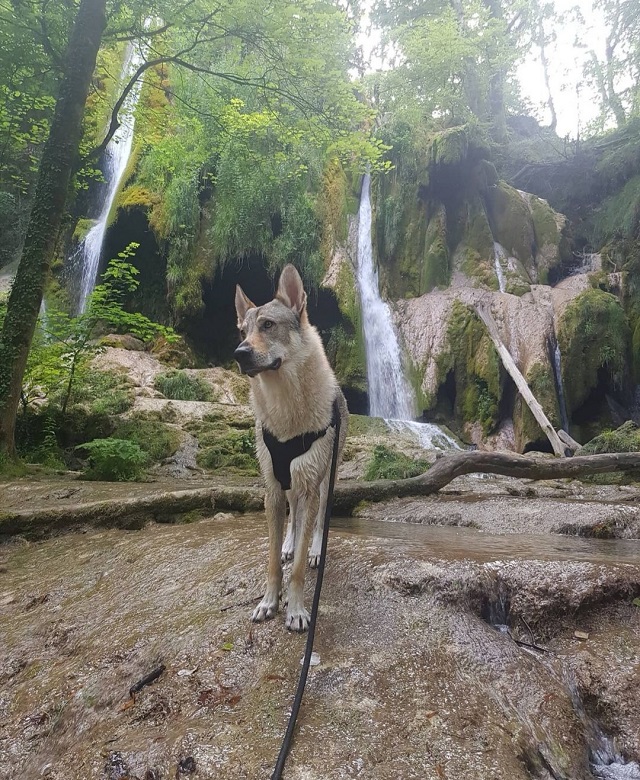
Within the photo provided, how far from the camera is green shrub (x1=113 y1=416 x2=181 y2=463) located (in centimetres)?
984

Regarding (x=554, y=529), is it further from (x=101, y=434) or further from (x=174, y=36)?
(x=174, y=36)

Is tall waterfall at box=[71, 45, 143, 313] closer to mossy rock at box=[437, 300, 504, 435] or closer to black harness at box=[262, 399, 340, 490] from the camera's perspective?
mossy rock at box=[437, 300, 504, 435]

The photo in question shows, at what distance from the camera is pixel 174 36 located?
440 inches

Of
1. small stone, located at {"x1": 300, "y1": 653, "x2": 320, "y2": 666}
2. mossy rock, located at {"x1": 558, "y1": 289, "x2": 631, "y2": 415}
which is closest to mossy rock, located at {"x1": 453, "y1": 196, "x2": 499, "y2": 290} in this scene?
mossy rock, located at {"x1": 558, "y1": 289, "x2": 631, "y2": 415}

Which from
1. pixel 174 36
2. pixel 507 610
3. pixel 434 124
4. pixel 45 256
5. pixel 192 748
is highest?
pixel 434 124

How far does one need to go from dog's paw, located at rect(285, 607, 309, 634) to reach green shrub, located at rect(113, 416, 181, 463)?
7822 mm

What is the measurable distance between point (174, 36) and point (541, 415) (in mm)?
12866

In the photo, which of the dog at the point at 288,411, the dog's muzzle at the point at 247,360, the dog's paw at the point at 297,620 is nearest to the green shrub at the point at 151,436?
the dog at the point at 288,411

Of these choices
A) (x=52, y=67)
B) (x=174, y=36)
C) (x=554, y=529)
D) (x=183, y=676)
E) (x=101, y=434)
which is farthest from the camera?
(x=174, y=36)

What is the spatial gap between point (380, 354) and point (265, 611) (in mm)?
14536

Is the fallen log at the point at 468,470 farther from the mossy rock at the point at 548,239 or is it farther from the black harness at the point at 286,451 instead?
the mossy rock at the point at 548,239

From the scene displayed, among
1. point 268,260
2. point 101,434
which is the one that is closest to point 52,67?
point 101,434

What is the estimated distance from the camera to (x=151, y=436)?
10148 millimetres

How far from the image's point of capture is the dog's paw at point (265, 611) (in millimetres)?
2486
